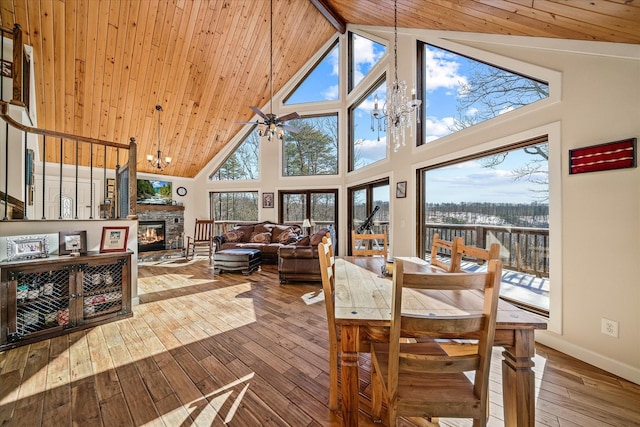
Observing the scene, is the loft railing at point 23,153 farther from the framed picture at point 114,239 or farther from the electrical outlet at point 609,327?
the electrical outlet at point 609,327

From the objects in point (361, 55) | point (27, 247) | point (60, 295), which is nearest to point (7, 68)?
point (27, 247)

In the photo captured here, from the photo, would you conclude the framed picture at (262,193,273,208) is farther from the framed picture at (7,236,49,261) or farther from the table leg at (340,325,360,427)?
the table leg at (340,325,360,427)

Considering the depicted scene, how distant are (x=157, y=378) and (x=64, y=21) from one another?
532 cm

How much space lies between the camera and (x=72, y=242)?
8.70 feet

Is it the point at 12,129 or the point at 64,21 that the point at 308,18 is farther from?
the point at 12,129

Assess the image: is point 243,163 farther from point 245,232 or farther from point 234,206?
point 245,232

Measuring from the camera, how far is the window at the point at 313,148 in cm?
678

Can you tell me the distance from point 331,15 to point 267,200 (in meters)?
4.82

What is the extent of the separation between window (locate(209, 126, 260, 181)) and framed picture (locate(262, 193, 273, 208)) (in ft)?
2.13

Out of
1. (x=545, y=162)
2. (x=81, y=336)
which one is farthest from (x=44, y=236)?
(x=545, y=162)

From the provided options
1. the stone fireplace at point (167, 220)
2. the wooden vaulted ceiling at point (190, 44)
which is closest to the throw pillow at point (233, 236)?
the stone fireplace at point (167, 220)

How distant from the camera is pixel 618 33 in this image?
1.76m

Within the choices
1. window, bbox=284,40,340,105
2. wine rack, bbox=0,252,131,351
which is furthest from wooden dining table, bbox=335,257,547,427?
window, bbox=284,40,340,105

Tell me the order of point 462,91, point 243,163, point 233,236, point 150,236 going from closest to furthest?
point 462,91 < point 233,236 < point 150,236 < point 243,163
